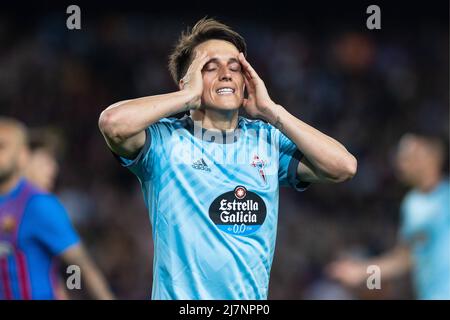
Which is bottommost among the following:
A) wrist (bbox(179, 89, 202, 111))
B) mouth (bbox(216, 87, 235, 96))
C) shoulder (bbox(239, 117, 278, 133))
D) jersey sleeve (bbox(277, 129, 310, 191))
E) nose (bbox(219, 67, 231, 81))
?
jersey sleeve (bbox(277, 129, 310, 191))

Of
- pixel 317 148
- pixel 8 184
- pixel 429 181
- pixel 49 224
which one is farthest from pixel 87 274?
pixel 429 181

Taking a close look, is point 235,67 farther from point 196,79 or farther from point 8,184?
point 8,184

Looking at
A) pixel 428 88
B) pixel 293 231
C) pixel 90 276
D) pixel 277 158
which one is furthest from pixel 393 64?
pixel 277 158

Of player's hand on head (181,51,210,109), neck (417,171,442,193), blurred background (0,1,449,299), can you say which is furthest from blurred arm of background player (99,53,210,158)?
blurred background (0,1,449,299)

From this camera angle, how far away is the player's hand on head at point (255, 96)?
418cm

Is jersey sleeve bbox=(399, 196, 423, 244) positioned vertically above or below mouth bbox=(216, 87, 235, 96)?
below

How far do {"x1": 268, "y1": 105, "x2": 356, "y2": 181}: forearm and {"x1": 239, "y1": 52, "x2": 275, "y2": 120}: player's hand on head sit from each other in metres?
0.07

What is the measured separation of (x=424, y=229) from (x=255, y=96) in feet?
10.9

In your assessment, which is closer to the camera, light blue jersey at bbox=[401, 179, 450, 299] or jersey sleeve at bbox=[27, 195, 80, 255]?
jersey sleeve at bbox=[27, 195, 80, 255]

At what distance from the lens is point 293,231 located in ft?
35.4

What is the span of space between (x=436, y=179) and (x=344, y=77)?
5716 mm

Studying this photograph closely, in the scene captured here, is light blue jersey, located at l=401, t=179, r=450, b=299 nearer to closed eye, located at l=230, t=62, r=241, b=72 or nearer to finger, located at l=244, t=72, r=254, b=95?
finger, located at l=244, t=72, r=254, b=95

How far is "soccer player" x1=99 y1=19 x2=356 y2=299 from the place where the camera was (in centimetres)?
393
